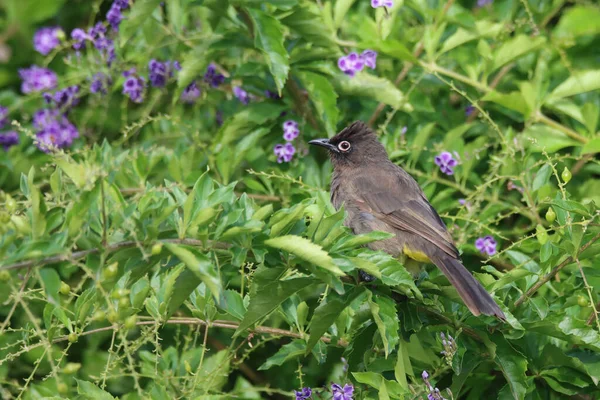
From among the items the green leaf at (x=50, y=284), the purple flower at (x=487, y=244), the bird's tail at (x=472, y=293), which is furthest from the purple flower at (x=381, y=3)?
the green leaf at (x=50, y=284)

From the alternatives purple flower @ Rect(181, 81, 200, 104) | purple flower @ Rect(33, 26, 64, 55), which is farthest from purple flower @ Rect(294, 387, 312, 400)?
purple flower @ Rect(33, 26, 64, 55)

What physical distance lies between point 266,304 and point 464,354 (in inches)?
36.4

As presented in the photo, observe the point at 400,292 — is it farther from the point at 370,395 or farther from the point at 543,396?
the point at 543,396

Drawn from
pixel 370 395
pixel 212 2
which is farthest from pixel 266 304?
pixel 212 2

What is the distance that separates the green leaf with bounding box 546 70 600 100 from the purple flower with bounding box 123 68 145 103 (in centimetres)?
230

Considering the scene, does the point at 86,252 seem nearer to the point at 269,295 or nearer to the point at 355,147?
the point at 269,295

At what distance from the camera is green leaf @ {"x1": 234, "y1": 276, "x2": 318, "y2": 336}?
2889mm

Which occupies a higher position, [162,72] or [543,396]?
[162,72]

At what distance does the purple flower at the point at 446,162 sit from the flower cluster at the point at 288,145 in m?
0.77

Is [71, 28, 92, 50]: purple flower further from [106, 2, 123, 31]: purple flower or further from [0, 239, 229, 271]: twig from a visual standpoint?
[0, 239, 229, 271]: twig

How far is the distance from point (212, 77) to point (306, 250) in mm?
2557

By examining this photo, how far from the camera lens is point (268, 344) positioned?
16.3 feet

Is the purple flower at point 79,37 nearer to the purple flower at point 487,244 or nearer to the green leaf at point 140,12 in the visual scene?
the green leaf at point 140,12

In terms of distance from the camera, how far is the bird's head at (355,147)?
484 centimetres
